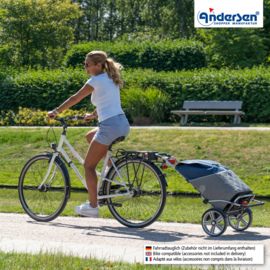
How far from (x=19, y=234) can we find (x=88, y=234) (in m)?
0.77

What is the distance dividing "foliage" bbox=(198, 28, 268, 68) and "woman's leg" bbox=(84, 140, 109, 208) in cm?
2425

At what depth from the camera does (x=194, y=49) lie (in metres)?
24.0

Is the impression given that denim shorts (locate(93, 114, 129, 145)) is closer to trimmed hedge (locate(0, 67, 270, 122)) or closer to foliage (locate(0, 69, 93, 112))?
trimmed hedge (locate(0, 67, 270, 122))

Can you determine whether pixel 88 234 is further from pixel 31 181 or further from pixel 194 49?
pixel 194 49

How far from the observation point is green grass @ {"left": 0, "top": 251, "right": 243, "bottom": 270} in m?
3.47

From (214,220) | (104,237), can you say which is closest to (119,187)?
(104,237)

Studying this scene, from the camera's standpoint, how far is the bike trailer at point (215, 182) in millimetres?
4641

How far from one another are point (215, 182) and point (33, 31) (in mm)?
25743

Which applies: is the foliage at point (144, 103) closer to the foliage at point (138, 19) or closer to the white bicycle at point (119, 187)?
the white bicycle at point (119, 187)

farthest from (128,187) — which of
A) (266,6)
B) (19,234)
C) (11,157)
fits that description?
(266,6)

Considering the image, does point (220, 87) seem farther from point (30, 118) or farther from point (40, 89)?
point (40, 89)

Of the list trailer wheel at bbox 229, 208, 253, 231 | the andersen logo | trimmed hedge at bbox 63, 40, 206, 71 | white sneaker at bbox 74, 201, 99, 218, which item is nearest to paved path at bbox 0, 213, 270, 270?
trailer wheel at bbox 229, 208, 253, 231

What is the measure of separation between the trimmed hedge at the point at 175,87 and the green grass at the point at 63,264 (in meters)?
13.6

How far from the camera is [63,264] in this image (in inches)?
140
